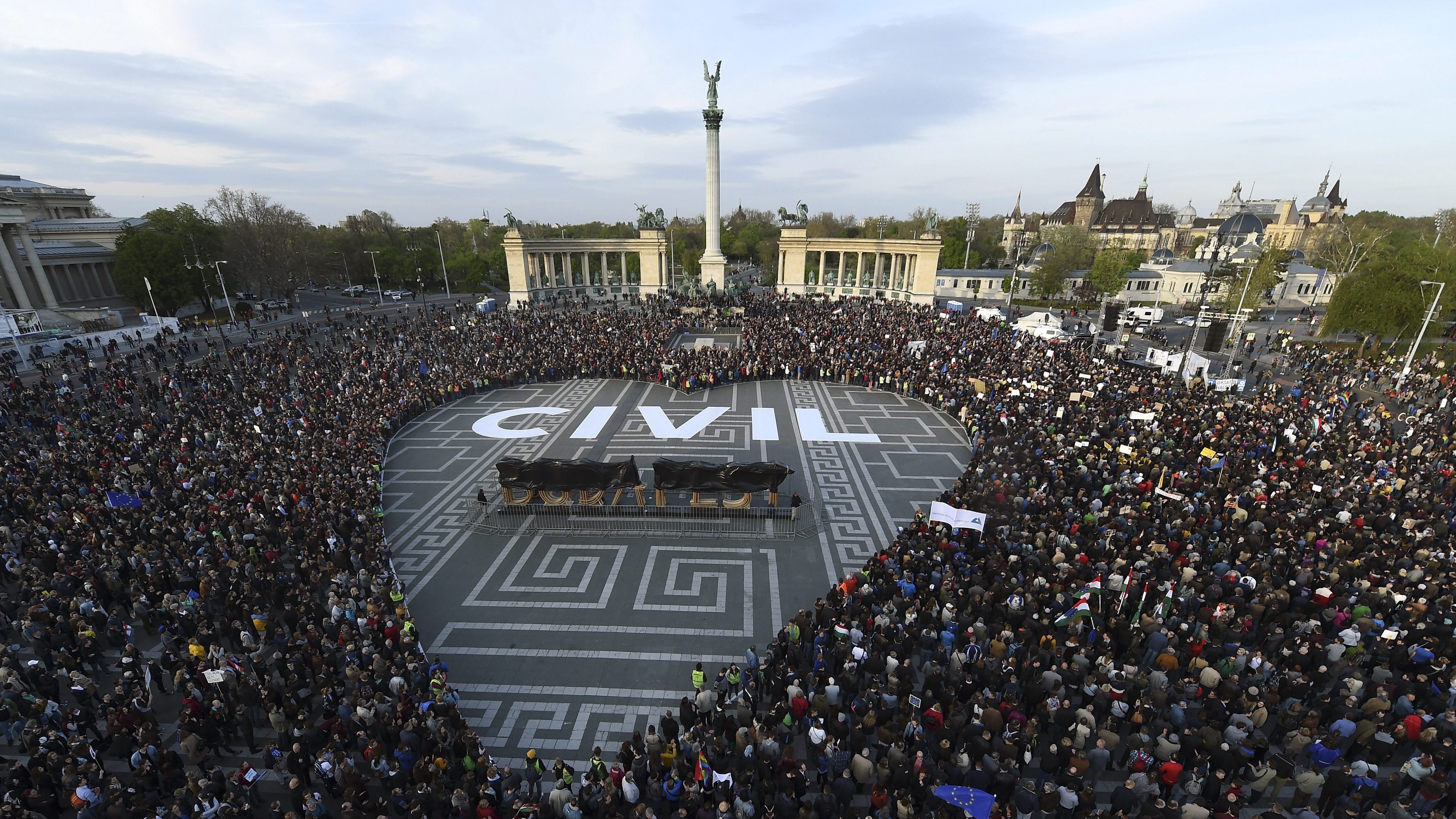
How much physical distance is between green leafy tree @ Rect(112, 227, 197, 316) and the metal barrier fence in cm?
5046

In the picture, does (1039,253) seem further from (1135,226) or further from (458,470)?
(458,470)

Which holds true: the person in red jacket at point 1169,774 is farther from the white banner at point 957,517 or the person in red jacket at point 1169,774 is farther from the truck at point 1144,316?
the truck at point 1144,316

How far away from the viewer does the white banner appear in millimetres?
13430

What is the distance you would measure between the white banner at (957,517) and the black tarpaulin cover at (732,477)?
181 inches

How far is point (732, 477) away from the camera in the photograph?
56.1ft

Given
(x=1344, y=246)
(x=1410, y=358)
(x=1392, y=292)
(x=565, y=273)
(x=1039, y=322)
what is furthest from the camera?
(x=1344, y=246)

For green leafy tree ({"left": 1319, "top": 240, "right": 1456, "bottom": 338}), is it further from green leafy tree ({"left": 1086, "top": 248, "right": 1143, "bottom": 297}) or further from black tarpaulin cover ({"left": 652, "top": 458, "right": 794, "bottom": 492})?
black tarpaulin cover ({"left": 652, "top": 458, "right": 794, "bottom": 492})

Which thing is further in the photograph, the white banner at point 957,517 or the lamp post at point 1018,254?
the lamp post at point 1018,254

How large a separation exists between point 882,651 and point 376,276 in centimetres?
7195

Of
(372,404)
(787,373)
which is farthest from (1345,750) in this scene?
(372,404)

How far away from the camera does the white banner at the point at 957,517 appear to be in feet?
44.1

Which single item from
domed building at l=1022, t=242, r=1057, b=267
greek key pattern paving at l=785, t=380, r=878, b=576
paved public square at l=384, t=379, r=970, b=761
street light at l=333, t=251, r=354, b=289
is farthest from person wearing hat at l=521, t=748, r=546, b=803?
street light at l=333, t=251, r=354, b=289

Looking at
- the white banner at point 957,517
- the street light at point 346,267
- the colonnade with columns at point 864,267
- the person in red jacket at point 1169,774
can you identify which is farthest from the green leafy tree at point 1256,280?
the street light at point 346,267

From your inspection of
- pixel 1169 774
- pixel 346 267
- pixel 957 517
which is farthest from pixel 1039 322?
pixel 346 267
